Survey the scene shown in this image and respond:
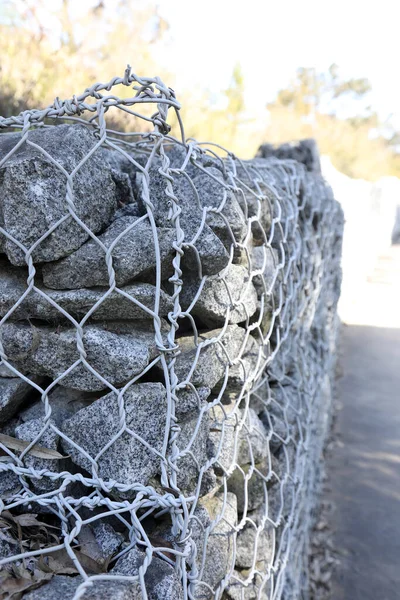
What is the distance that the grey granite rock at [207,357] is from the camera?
100 cm

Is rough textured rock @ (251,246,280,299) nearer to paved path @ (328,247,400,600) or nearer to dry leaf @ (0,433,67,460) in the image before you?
dry leaf @ (0,433,67,460)

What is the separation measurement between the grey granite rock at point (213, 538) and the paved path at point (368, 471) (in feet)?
4.69

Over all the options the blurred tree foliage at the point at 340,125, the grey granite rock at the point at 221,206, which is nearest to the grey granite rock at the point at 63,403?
the grey granite rock at the point at 221,206

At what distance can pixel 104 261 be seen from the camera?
0.92 meters

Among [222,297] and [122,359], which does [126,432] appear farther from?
[222,297]

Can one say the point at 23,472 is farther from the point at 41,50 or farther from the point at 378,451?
the point at 41,50

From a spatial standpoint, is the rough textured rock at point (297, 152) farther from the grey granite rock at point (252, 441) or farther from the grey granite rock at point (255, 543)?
the grey granite rock at point (255, 543)

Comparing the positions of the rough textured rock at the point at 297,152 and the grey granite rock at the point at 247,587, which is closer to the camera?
the grey granite rock at the point at 247,587

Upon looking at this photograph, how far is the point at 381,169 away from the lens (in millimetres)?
22609

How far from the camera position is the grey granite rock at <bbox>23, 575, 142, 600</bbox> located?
753 mm

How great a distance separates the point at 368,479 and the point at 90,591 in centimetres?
266

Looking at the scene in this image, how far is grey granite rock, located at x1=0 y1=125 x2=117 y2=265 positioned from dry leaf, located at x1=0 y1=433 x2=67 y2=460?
14.5 inches

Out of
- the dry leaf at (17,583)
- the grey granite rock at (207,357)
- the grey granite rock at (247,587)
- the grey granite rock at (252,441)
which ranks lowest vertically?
the grey granite rock at (247,587)

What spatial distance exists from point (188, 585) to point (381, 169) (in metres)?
24.5
